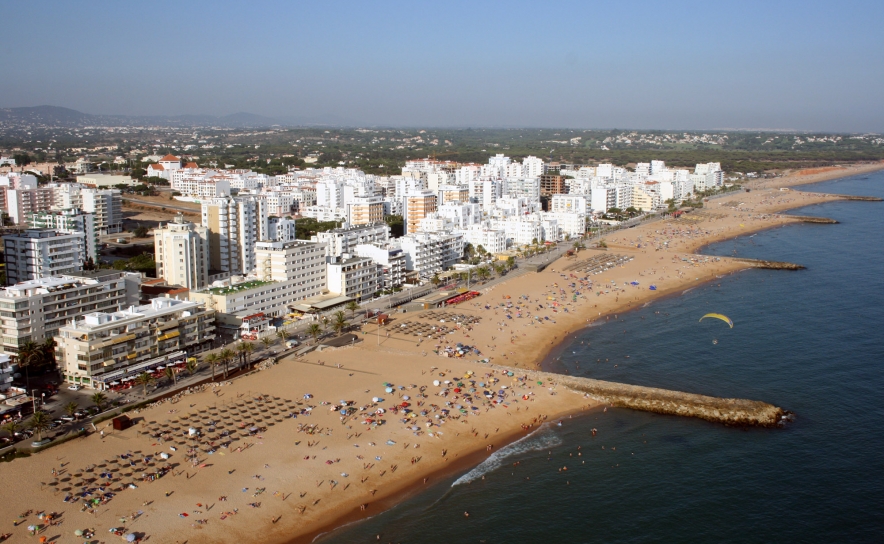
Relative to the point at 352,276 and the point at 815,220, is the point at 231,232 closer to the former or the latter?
the point at 352,276

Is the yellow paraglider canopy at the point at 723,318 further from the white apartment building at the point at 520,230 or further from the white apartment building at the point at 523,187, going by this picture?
the white apartment building at the point at 523,187

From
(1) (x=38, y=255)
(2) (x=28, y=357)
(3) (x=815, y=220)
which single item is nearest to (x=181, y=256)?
(1) (x=38, y=255)

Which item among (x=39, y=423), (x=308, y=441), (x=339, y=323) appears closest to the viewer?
(x=39, y=423)

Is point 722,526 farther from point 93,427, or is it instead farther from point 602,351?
point 93,427

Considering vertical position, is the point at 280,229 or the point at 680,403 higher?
the point at 280,229

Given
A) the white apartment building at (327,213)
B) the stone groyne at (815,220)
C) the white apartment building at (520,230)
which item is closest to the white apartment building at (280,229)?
the white apartment building at (327,213)
